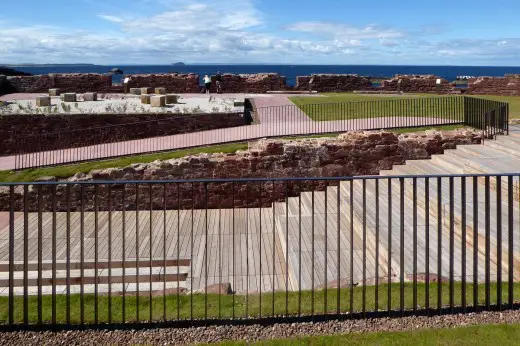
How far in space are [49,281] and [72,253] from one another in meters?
1.56

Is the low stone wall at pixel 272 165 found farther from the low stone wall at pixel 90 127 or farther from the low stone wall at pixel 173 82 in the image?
the low stone wall at pixel 173 82

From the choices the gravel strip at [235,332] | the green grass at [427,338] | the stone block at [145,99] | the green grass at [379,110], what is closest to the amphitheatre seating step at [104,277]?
the gravel strip at [235,332]

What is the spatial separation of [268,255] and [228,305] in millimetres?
5025

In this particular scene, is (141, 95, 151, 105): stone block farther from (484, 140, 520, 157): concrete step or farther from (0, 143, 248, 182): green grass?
(484, 140, 520, 157): concrete step

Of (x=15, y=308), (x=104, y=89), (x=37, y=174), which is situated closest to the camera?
(x=15, y=308)

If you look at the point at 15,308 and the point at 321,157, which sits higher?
the point at 321,157

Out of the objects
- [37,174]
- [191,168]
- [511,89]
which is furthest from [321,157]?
[511,89]

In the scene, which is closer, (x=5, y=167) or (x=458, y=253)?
(x=458, y=253)

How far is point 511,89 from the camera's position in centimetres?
3075

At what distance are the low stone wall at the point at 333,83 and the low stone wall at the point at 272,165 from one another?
18696 mm

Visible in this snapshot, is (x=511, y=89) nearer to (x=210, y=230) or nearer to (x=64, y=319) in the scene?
(x=210, y=230)

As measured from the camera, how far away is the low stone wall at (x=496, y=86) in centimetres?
3069

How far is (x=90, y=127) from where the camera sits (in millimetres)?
21500

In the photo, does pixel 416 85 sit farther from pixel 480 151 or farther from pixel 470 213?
pixel 470 213
